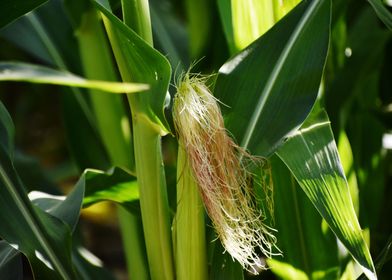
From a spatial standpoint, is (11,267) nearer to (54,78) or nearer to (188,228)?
(188,228)

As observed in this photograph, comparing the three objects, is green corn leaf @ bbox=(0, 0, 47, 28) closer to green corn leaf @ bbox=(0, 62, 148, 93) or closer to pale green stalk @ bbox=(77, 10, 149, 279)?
green corn leaf @ bbox=(0, 62, 148, 93)

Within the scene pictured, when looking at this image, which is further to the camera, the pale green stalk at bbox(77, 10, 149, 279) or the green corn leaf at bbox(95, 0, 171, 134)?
the pale green stalk at bbox(77, 10, 149, 279)

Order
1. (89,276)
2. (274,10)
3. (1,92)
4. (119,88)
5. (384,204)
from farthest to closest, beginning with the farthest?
1. (1,92)
2. (384,204)
3. (89,276)
4. (274,10)
5. (119,88)

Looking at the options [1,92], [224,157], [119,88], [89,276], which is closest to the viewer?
[119,88]

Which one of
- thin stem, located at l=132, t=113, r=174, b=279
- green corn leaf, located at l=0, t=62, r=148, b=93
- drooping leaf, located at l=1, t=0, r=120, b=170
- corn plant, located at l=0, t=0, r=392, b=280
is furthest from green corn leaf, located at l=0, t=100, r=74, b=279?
drooping leaf, located at l=1, t=0, r=120, b=170

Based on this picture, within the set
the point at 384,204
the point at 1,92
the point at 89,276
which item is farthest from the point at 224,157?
the point at 1,92

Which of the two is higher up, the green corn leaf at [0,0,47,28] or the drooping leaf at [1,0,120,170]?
the green corn leaf at [0,0,47,28]

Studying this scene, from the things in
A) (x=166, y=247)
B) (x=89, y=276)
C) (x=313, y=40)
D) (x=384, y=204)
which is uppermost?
(x=313, y=40)

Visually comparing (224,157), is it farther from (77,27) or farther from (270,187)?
(77,27)
